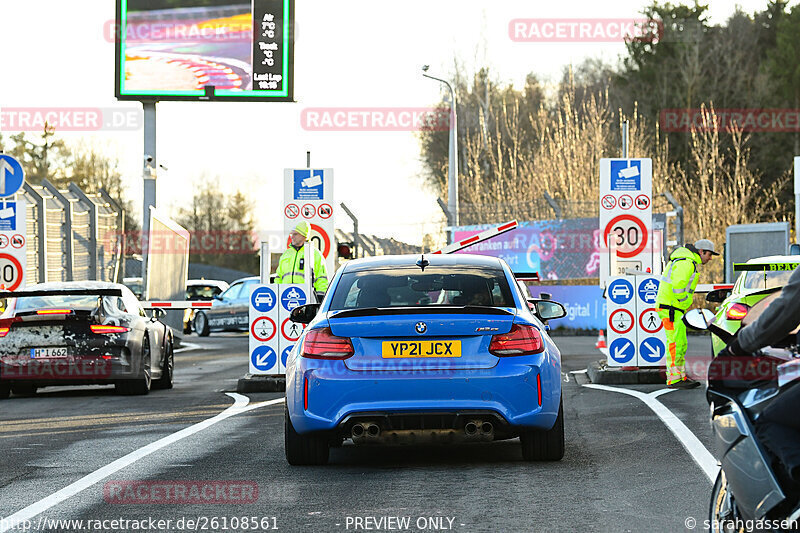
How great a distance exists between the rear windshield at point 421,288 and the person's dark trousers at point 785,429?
180 inches

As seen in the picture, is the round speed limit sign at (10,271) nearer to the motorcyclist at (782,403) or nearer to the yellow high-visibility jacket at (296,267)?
the yellow high-visibility jacket at (296,267)

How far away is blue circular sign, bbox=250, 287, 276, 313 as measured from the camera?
16.2m

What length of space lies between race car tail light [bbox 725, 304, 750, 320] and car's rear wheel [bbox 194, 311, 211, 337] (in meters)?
21.5

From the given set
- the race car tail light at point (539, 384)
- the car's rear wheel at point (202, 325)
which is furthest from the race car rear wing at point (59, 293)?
the car's rear wheel at point (202, 325)

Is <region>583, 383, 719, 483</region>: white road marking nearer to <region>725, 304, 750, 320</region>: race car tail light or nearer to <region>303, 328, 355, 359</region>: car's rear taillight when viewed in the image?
<region>725, 304, 750, 320</region>: race car tail light

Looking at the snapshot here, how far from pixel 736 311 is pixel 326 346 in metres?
6.86

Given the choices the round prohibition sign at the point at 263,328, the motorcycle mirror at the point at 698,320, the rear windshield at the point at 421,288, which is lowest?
the round prohibition sign at the point at 263,328

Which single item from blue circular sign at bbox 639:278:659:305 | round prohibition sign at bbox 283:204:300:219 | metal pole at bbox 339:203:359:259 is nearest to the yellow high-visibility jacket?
round prohibition sign at bbox 283:204:300:219

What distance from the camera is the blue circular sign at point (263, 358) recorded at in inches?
635

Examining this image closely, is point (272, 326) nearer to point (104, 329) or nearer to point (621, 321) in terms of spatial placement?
point (104, 329)

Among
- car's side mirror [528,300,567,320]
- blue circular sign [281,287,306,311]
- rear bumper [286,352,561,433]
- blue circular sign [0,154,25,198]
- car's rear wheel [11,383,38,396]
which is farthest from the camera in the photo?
blue circular sign [0,154,25,198]

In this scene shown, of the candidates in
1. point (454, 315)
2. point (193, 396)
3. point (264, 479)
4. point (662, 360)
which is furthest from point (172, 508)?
point (662, 360)

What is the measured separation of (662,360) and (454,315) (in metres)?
8.25

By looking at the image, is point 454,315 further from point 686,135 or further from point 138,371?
point 686,135
